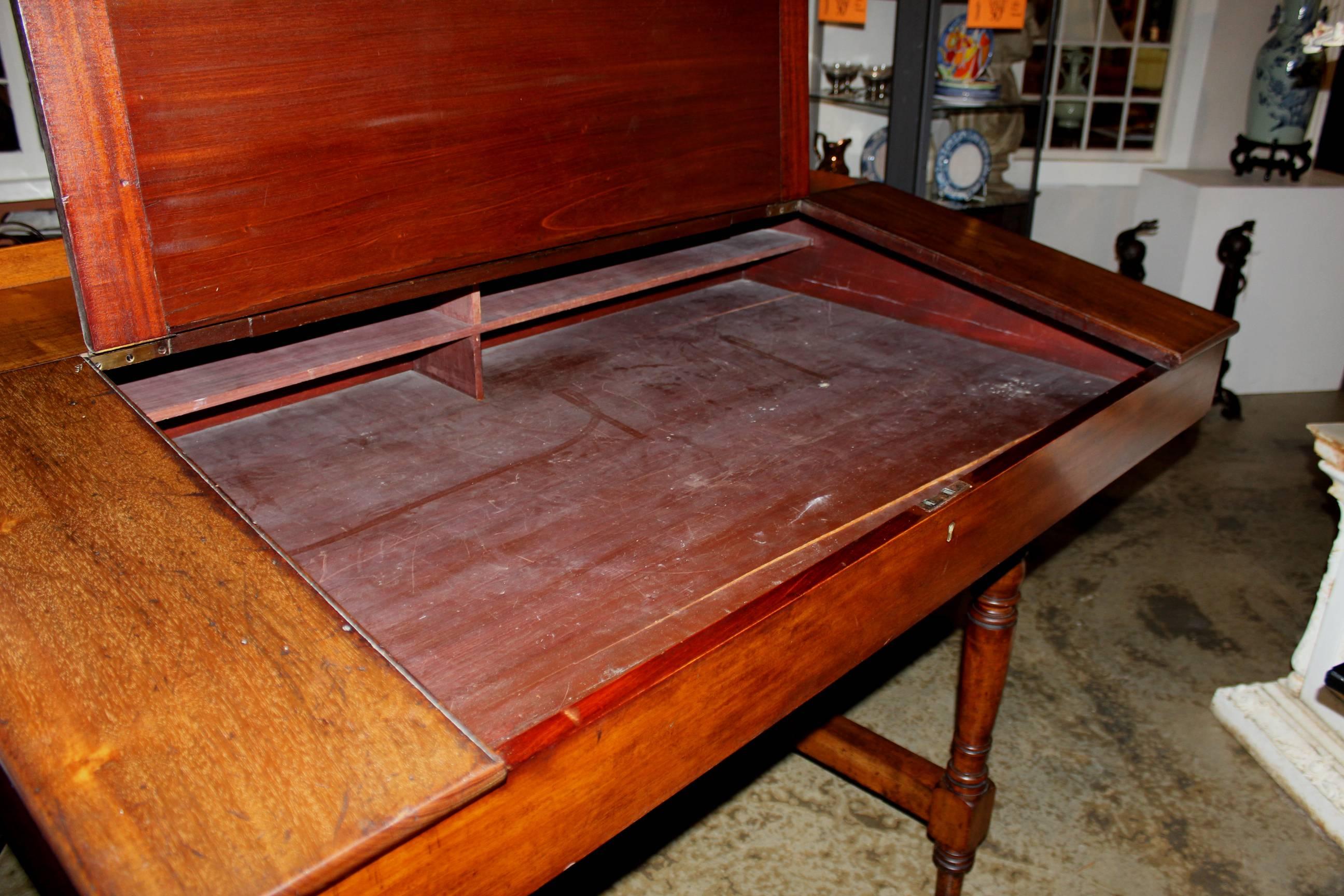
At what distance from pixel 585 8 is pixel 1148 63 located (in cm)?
397

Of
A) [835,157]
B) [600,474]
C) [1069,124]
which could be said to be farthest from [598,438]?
[1069,124]

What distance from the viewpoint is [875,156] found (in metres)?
3.76

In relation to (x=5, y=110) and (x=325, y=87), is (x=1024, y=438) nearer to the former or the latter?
(x=325, y=87)

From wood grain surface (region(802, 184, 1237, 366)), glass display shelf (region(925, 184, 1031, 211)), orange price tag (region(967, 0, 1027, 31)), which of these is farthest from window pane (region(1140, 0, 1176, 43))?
wood grain surface (region(802, 184, 1237, 366))

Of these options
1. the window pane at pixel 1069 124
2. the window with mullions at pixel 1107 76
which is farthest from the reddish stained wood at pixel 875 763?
the window pane at pixel 1069 124

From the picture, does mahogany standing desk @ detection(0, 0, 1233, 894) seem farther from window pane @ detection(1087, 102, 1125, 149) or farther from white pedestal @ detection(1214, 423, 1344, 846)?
window pane @ detection(1087, 102, 1125, 149)

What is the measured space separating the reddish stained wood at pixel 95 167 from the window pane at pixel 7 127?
3.41 m

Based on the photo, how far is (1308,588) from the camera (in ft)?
9.73

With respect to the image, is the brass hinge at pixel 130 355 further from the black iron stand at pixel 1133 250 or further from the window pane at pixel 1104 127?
the window pane at pixel 1104 127

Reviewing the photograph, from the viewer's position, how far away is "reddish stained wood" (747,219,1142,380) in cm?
179

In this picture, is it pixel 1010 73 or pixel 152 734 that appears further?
pixel 1010 73

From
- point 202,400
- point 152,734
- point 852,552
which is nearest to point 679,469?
point 852,552

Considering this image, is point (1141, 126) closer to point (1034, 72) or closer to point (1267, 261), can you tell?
point (1034, 72)

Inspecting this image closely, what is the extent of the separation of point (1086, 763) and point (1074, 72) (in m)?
3.48
